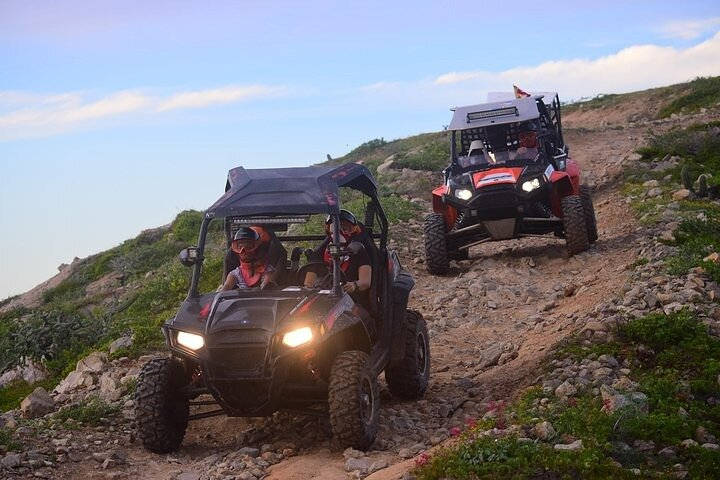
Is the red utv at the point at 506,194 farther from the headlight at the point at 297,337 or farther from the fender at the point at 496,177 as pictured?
the headlight at the point at 297,337

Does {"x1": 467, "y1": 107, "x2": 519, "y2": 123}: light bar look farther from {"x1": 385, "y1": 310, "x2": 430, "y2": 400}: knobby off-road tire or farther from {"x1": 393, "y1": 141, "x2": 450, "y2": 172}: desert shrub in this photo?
{"x1": 393, "y1": 141, "x2": 450, "y2": 172}: desert shrub

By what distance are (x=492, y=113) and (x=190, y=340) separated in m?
8.84

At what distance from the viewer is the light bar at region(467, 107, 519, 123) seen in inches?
588

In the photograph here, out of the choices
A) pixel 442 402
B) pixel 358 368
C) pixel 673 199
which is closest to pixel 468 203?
pixel 673 199

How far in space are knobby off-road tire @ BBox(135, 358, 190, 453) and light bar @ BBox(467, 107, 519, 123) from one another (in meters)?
8.53

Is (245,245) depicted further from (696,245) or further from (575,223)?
(575,223)

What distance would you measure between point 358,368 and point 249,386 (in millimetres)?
779

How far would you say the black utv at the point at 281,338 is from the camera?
22.8ft

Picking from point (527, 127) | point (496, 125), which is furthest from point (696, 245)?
point (496, 125)

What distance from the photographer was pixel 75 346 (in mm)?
12992

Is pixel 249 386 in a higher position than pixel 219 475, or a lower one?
higher

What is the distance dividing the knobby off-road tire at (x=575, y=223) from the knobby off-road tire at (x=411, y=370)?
5.69 m

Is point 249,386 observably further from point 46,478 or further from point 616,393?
point 616,393

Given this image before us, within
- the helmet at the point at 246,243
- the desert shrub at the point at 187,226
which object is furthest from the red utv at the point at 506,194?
the desert shrub at the point at 187,226
